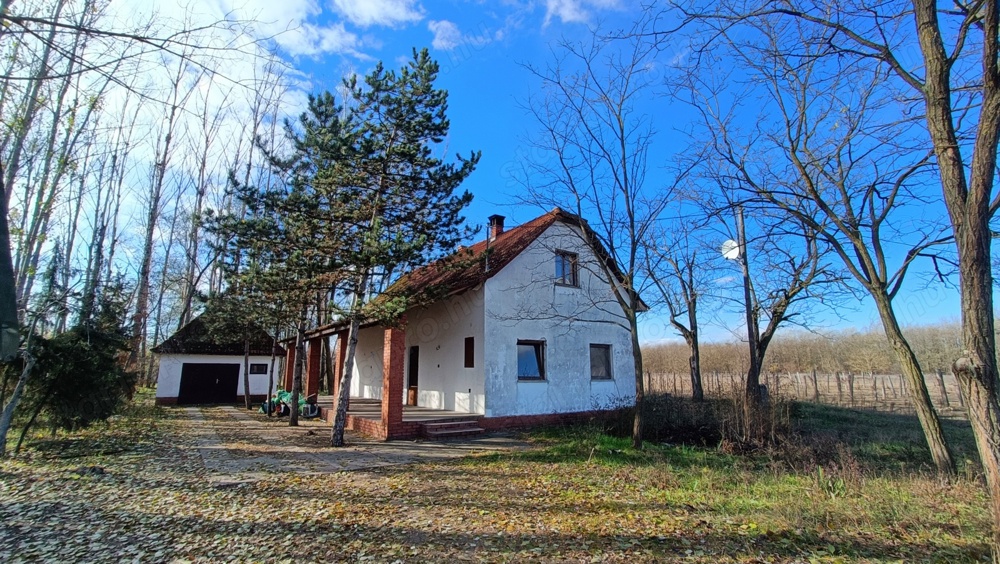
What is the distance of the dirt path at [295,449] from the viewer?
8.07 meters

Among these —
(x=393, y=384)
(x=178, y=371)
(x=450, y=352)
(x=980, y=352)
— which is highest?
(x=450, y=352)

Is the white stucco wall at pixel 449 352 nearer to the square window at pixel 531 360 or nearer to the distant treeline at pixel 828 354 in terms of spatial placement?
the square window at pixel 531 360

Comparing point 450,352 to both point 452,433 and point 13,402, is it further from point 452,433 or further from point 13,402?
point 13,402

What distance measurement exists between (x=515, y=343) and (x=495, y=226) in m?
6.00

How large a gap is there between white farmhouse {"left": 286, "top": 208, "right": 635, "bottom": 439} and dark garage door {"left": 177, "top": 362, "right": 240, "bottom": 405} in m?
10.2

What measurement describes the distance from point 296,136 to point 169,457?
887 cm

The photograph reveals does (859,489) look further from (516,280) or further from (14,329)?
(516,280)

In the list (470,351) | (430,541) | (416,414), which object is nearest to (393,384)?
(416,414)

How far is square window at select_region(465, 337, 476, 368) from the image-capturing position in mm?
12947

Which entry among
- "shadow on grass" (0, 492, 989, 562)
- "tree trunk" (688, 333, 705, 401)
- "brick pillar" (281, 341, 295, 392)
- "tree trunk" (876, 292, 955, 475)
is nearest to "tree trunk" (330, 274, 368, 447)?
"shadow on grass" (0, 492, 989, 562)

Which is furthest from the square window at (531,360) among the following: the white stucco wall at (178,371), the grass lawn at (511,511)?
the white stucco wall at (178,371)

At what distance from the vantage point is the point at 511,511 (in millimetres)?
5578

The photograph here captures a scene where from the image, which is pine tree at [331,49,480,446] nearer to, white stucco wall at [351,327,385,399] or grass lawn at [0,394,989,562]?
grass lawn at [0,394,989,562]

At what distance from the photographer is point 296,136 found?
13.4m
